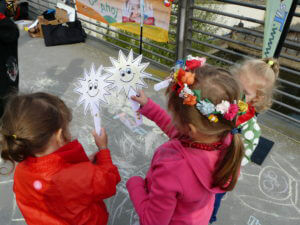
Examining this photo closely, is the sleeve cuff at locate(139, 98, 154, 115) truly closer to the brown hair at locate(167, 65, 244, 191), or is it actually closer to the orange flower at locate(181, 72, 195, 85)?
the brown hair at locate(167, 65, 244, 191)

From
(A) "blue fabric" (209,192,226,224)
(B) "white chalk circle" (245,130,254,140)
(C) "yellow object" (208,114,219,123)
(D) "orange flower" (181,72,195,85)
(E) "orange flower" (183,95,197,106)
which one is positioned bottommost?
Result: (A) "blue fabric" (209,192,226,224)

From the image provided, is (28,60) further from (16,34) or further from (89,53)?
(16,34)

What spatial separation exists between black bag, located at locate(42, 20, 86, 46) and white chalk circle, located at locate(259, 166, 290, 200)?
446 centimetres

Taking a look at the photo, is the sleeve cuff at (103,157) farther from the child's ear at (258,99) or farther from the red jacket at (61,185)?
the child's ear at (258,99)

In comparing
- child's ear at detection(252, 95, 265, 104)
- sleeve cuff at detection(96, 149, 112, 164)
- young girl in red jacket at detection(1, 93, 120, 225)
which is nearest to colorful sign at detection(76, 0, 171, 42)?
child's ear at detection(252, 95, 265, 104)

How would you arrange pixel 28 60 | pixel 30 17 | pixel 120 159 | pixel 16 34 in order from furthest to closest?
pixel 30 17 < pixel 28 60 < pixel 120 159 < pixel 16 34

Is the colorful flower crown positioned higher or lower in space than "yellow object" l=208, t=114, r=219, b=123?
higher

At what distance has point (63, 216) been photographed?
139cm

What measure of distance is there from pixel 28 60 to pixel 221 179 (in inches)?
181

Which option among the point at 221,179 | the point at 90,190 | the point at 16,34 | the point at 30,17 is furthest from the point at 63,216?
the point at 30,17

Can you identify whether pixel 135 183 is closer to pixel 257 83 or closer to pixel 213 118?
pixel 213 118

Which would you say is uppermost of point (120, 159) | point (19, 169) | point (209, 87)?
point (209, 87)

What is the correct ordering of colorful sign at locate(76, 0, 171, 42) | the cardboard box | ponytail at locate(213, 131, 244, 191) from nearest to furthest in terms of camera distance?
ponytail at locate(213, 131, 244, 191)
colorful sign at locate(76, 0, 171, 42)
the cardboard box

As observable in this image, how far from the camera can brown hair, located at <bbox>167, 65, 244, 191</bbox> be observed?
3.51 feet
